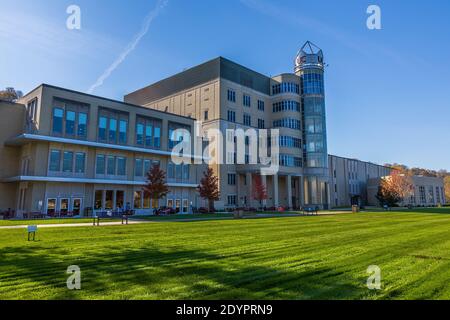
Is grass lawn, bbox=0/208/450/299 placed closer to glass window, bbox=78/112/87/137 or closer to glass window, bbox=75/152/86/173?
glass window, bbox=75/152/86/173

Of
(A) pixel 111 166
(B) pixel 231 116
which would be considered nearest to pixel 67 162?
(A) pixel 111 166

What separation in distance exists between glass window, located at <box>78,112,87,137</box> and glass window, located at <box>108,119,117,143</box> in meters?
3.34

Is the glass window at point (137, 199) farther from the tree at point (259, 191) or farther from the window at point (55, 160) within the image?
the tree at point (259, 191)

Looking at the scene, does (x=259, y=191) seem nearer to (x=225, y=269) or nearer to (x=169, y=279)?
(x=225, y=269)

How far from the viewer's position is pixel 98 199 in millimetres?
42250

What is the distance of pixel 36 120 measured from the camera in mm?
37625

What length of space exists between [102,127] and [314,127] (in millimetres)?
42518

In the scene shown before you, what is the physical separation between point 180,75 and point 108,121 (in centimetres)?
2717

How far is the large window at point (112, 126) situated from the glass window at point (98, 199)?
6.89 meters

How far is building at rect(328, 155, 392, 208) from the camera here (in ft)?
275

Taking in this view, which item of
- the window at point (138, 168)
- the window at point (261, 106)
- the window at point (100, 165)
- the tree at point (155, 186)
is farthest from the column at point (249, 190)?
the window at point (100, 165)

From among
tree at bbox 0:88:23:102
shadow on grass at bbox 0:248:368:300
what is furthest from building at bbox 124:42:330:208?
shadow on grass at bbox 0:248:368:300
